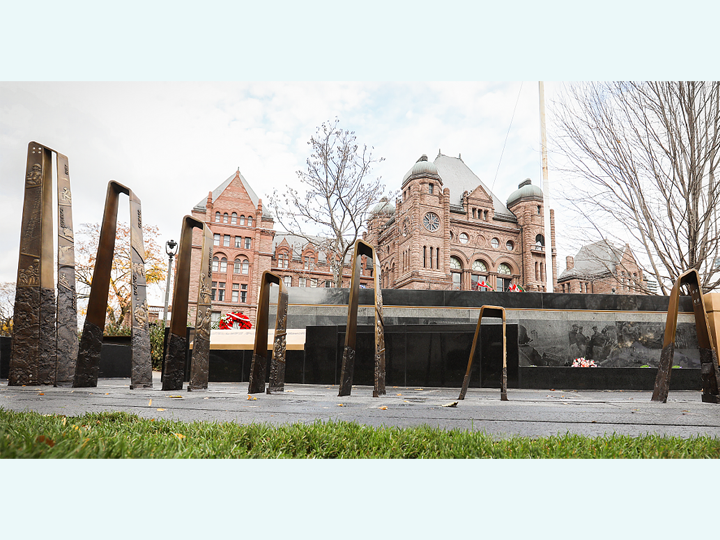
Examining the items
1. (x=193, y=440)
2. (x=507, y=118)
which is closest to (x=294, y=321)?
(x=193, y=440)

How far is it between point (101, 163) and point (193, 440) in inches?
235

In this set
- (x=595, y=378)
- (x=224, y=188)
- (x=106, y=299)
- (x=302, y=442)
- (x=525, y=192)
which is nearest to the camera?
(x=302, y=442)

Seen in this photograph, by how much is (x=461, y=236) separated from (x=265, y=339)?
165 ft

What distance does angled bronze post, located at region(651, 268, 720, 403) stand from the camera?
4.41 metres

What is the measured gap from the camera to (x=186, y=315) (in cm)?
446

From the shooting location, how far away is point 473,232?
53688 mm

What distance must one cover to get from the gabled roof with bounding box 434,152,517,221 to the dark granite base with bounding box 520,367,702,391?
48024mm

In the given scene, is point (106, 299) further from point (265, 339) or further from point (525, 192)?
point (525, 192)

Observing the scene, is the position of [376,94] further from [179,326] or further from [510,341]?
[179,326]

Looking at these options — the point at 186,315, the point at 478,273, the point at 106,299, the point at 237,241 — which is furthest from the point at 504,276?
the point at 106,299

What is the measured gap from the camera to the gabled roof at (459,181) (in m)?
56.3

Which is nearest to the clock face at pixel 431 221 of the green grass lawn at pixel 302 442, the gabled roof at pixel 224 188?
the gabled roof at pixel 224 188

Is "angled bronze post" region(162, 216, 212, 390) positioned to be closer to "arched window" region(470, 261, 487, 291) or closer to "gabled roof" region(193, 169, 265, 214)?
"gabled roof" region(193, 169, 265, 214)

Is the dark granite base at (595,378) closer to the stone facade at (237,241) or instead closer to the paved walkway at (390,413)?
the paved walkway at (390,413)
